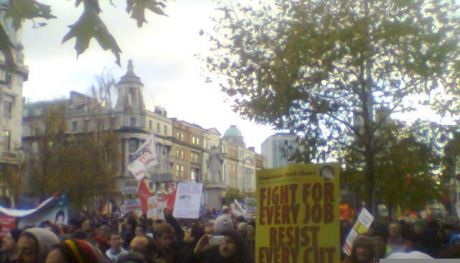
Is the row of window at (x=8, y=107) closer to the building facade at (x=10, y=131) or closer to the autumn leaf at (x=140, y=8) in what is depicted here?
the building facade at (x=10, y=131)

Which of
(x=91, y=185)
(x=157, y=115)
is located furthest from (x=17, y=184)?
(x=157, y=115)

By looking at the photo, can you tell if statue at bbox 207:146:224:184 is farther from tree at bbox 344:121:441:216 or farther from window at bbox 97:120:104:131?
tree at bbox 344:121:441:216

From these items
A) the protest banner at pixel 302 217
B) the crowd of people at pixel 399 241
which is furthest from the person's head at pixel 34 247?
the crowd of people at pixel 399 241

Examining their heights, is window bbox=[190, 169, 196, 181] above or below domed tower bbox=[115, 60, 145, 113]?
below

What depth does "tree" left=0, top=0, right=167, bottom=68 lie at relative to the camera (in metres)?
4.82

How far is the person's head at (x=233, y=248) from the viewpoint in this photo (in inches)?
261

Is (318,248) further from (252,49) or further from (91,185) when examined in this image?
(91,185)

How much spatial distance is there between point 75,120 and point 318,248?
3547 inches

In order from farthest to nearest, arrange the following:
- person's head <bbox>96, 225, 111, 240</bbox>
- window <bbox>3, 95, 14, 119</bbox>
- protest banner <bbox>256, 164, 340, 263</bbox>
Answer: window <bbox>3, 95, 14, 119</bbox>
person's head <bbox>96, 225, 111, 240</bbox>
protest banner <bbox>256, 164, 340, 263</bbox>

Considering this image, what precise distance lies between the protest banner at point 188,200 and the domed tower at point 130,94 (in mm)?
69387

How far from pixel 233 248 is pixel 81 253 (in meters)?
2.81

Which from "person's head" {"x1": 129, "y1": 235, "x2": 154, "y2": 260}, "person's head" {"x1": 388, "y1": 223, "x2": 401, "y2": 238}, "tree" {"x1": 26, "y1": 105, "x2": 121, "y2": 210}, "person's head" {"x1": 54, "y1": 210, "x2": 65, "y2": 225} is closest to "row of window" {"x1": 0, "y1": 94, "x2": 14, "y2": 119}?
"tree" {"x1": 26, "y1": 105, "x2": 121, "y2": 210}

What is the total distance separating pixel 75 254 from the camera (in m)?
3.94

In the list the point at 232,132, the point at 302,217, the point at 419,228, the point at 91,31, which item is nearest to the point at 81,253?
the point at 91,31
